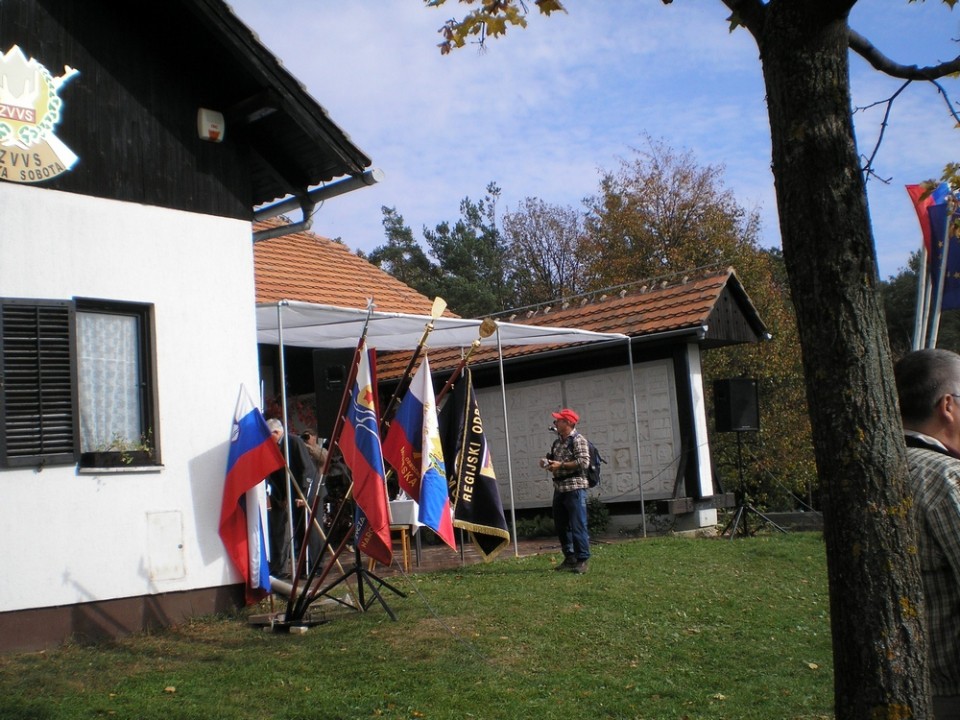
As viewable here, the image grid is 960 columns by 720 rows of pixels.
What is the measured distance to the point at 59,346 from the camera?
27.1 feet

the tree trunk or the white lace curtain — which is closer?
the tree trunk

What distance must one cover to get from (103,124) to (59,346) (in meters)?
1.91

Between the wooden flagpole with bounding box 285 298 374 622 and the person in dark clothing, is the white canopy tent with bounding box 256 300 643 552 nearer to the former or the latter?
the wooden flagpole with bounding box 285 298 374 622

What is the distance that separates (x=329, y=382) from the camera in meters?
9.12

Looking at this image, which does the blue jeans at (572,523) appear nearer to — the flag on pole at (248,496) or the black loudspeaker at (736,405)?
the flag on pole at (248,496)

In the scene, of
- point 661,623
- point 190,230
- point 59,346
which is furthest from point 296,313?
point 661,623

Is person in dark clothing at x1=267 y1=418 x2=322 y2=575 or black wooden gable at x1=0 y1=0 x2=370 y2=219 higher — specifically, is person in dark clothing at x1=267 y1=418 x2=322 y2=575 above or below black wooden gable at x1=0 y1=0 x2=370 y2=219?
below

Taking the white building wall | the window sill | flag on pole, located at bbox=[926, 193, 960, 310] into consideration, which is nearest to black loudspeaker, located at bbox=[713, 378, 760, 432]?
flag on pole, located at bbox=[926, 193, 960, 310]

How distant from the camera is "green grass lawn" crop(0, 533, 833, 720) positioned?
6.32 m

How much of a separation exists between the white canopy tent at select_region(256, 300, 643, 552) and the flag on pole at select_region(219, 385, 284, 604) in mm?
411

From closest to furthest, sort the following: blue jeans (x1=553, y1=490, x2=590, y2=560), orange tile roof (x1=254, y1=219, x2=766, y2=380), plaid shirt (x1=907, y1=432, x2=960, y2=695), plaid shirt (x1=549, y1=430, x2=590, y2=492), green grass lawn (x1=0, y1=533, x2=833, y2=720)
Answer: plaid shirt (x1=907, y1=432, x2=960, y2=695) < green grass lawn (x1=0, y1=533, x2=833, y2=720) < blue jeans (x1=553, y1=490, x2=590, y2=560) < plaid shirt (x1=549, y1=430, x2=590, y2=492) < orange tile roof (x1=254, y1=219, x2=766, y2=380)

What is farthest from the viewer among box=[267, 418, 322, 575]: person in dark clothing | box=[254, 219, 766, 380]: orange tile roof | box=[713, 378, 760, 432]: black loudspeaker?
box=[254, 219, 766, 380]: orange tile roof

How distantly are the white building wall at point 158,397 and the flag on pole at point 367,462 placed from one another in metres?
1.63

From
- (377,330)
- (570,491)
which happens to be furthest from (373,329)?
(570,491)
